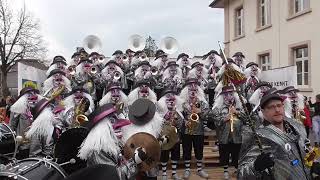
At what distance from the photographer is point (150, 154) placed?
489 centimetres

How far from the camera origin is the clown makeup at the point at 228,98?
939cm

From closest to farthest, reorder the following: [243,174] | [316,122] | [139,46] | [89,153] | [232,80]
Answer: [243,174]
[232,80]
[89,153]
[316,122]
[139,46]

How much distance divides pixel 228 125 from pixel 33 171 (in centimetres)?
549

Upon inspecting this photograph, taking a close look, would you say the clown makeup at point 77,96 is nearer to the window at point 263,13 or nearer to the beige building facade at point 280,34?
the beige building facade at point 280,34

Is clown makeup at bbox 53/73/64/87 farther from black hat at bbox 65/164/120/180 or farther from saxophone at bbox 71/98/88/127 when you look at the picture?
black hat at bbox 65/164/120/180

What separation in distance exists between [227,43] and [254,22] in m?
4.48

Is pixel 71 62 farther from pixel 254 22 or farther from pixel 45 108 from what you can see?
pixel 254 22

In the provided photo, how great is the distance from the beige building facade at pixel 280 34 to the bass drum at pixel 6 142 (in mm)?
13850

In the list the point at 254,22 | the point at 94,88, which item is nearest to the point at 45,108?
the point at 94,88

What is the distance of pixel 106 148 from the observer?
4.61m

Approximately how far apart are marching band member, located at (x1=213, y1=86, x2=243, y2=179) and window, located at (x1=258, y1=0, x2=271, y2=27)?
13.9 m

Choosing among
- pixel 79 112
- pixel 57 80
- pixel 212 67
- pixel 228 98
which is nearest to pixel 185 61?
pixel 212 67

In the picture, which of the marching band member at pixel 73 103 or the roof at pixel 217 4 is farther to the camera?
the roof at pixel 217 4

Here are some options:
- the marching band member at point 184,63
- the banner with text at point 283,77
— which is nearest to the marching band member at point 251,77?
the banner with text at point 283,77
